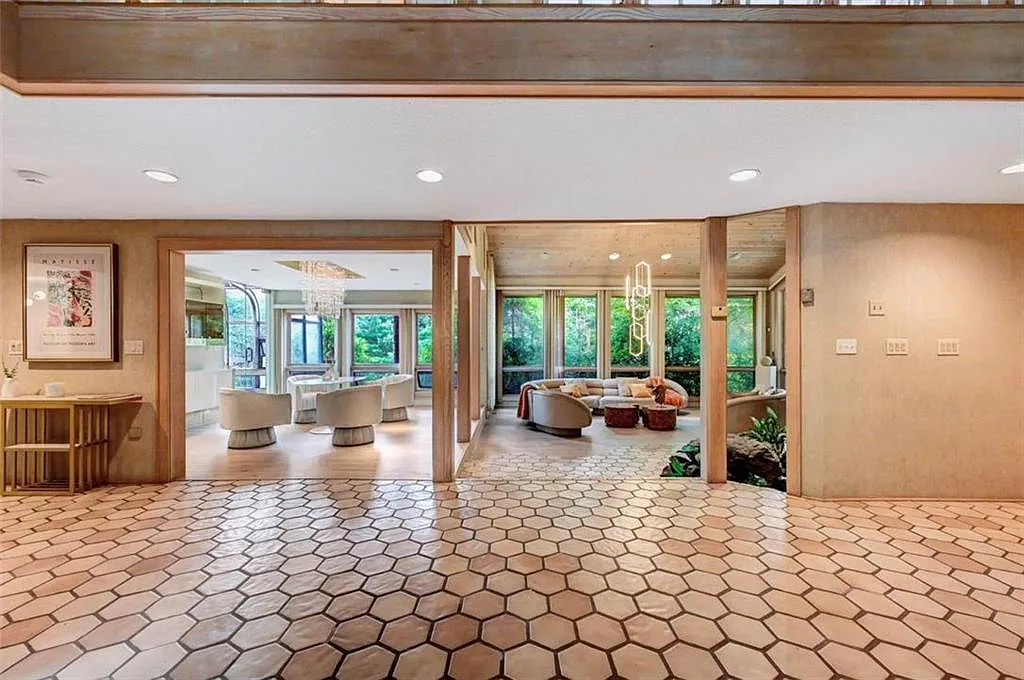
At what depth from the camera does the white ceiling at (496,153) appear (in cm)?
200

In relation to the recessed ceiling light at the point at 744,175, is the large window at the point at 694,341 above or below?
below

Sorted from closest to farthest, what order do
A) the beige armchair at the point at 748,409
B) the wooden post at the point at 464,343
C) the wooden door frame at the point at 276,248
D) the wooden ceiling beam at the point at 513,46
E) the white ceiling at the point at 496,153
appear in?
1. the wooden ceiling beam at the point at 513,46
2. the white ceiling at the point at 496,153
3. the wooden door frame at the point at 276,248
4. the wooden post at the point at 464,343
5. the beige armchair at the point at 748,409

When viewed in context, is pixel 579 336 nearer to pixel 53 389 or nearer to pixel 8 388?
pixel 53 389

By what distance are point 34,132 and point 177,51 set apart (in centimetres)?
114

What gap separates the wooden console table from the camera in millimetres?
3543

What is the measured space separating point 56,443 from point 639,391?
7.25 metres

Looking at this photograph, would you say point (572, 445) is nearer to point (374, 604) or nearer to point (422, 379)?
point (374, 604)

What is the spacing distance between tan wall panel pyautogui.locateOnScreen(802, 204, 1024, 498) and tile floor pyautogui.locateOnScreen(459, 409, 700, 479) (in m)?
1.74

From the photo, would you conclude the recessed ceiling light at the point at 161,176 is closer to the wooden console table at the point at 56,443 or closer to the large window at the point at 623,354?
the wooden console table at the point at 56,443

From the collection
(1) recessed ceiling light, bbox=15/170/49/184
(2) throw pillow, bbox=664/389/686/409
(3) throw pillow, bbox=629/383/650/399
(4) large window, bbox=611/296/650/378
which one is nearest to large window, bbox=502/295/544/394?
(4) large window, bbox=611/296/650/378

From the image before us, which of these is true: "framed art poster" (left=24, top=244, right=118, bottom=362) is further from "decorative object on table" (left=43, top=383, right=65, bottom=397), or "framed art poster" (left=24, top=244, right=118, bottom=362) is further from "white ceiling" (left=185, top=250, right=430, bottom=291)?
"white ceiling" (left=185, top=250, right=430, bottom=291)

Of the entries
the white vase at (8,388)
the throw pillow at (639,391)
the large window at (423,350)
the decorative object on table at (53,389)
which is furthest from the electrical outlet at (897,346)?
the large window at (423,350)

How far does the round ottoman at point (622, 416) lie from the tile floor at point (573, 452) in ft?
0.52

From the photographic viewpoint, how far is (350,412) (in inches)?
210
